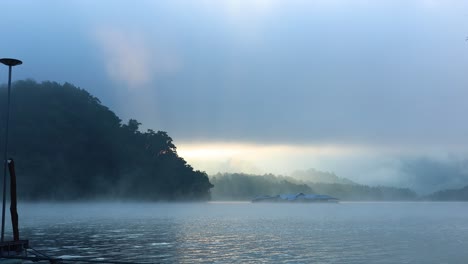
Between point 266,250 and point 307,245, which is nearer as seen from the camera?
point 266,250

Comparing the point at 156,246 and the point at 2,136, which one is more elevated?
the point at 2,136

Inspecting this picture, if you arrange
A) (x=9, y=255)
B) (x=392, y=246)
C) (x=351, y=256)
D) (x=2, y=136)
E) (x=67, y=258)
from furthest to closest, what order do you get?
(x=2, y=136) → (x=392, y=246) → (x=351, y=256) → (x=67, y=258) → (x=9, y=255)

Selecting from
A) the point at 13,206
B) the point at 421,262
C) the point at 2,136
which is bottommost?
the point at 421,262

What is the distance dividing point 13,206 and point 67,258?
5.99 metres

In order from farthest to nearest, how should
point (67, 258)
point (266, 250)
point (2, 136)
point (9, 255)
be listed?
point (2, 136)
point (266, 250)
point (67, 258)
point (9, 255)

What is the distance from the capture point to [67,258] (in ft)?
123

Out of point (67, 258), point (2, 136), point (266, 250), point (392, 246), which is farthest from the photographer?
point (2, 136)

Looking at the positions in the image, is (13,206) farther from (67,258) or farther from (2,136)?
(2,136)

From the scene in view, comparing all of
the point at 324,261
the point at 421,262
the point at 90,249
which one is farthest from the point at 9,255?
the point at 421,262

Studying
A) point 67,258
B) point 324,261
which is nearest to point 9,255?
point 67,258

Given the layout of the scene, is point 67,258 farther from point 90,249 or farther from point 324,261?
point 324,261

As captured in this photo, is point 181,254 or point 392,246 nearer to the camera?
point 181,254

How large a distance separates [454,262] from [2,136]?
191888mm

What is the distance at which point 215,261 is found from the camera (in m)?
38.2
